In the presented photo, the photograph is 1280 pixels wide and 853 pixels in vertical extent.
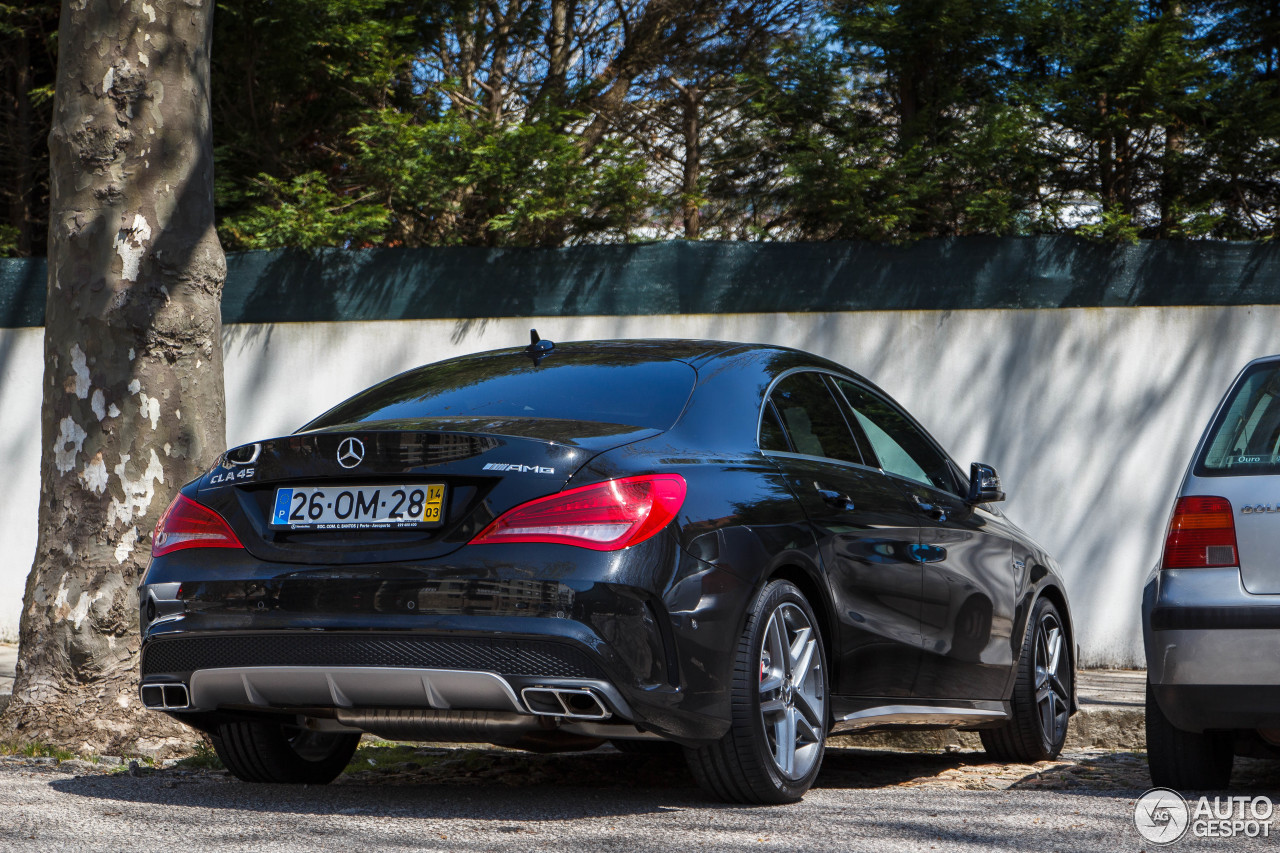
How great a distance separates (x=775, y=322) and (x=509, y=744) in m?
4.50

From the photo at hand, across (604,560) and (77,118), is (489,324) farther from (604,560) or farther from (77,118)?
(604,560)

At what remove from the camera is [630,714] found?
3627 mm

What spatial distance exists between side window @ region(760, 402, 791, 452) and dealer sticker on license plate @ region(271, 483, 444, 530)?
43.7 inches

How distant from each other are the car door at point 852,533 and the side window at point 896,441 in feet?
0.64

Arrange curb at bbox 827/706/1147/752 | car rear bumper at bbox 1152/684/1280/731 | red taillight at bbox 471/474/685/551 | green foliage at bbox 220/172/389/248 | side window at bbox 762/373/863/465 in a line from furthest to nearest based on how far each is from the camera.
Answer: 1. green foliage at bbox 220/172/389/248
2. curb at bbox 827/706/1147/752
3. side window at bbox 762/373/863/465
4. car rear bumper at bbox 1152/684/1280/731
5. red taillight at bbox 471/474/685/551

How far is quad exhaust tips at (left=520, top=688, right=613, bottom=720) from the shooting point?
3.61m

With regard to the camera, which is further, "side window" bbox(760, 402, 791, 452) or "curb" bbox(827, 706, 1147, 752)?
"curb" bbox(827, 706, 1147, 752)

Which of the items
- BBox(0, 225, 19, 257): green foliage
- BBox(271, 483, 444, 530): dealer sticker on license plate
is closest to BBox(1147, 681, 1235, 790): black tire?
BBox(271, 483, 444, 530): dealer sticker on license plate

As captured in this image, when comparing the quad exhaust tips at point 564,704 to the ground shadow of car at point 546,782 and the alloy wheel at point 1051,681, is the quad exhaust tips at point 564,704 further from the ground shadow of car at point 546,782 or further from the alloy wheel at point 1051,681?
the alloy wheel at point 1051,681

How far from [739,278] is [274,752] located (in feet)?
14.2

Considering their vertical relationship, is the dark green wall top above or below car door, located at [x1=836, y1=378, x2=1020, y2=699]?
above

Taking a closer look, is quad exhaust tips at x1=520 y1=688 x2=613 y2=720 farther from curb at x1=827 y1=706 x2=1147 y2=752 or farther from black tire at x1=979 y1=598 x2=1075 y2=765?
curb at x1=827 y1=706 x2=1147 y2=752

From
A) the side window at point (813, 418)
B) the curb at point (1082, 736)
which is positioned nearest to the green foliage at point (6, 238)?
the curb at point (1082, 736)

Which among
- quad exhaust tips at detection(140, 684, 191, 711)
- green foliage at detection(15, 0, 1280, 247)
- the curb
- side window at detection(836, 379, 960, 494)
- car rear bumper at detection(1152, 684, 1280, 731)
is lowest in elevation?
the curb
